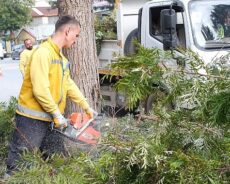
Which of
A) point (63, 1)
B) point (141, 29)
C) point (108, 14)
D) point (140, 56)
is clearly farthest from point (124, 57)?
point (108, 14)

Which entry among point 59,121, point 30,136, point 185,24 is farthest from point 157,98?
point 185,24

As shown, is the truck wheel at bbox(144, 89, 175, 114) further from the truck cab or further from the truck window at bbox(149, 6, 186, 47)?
the truck window at bbox(149, 6, 186, 47)

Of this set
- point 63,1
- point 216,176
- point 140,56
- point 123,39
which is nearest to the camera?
point 216,176

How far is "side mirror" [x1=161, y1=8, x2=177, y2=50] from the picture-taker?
21.3ft

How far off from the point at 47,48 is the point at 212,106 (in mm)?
2393

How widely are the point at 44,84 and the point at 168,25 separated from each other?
9.70ft

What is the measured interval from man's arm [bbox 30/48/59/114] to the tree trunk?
1377mm

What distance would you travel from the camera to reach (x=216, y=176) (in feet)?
6.16

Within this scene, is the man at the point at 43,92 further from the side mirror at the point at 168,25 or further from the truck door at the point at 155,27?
the truck door at the point at 155,27

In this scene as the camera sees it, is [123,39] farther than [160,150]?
Yes

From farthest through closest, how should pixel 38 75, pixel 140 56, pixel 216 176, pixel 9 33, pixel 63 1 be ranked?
pixel 9 33, pixel 63 1, pixel 38 75, pixel 140 56, pixel 216 176

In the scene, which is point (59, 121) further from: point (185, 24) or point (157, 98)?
point (185, 24)

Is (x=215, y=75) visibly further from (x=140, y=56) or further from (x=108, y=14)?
(x=108, y=14)

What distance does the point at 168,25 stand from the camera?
660 cm
